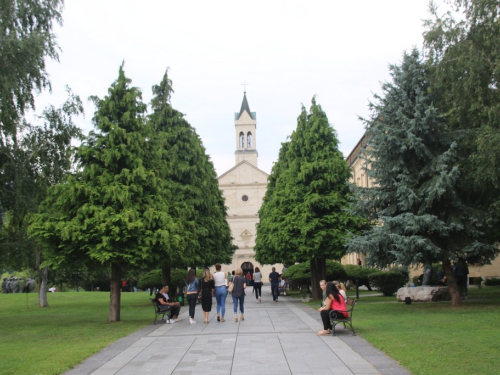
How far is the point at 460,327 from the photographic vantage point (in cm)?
1320

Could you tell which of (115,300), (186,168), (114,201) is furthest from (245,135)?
(114,201)

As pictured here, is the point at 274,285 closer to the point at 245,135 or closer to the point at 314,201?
the point at 314,201

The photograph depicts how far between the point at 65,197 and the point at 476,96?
12751 mm

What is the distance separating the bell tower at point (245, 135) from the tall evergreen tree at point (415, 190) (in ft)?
203

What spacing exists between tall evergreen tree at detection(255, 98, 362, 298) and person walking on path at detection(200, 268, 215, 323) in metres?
8.36

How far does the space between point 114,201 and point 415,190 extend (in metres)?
9.76

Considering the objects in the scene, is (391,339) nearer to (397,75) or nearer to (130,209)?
(130,209)

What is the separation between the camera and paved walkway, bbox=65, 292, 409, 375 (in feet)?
28.7

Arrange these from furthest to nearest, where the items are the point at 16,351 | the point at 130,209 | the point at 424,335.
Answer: the point at 130,209
the point at 424,335
the point at 16,351

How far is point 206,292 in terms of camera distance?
16500mm

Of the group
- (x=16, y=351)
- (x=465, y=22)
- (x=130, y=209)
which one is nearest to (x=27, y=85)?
(x=130, y=209)

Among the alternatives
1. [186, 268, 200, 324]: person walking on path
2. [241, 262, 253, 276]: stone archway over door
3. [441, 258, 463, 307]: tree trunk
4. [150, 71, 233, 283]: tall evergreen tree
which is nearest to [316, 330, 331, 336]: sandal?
[186, 268, 200, 324]: person walking on path

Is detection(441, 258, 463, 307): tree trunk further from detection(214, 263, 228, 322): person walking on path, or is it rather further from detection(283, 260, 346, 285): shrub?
detection(283, 260, 346, 285): shrub

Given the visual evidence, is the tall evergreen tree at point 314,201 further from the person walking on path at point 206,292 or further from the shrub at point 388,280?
the person walking on path at point 206,292
